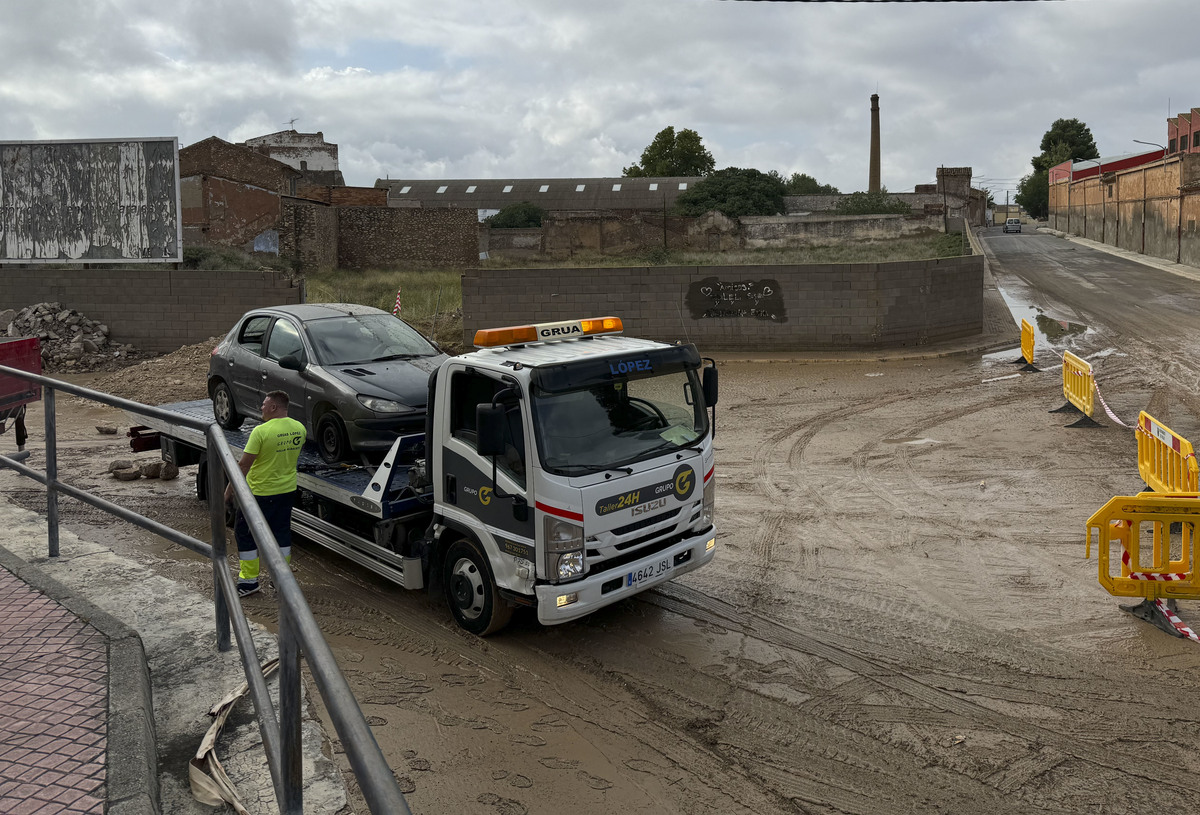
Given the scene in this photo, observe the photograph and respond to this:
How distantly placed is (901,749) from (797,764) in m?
0.66

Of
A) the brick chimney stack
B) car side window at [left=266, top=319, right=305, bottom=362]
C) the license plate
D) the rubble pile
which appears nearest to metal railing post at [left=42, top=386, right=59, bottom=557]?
car side window at [left=266, top=319, right=305, bottom=362]

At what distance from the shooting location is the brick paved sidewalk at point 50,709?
3.57 m

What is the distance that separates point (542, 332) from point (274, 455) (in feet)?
7.75

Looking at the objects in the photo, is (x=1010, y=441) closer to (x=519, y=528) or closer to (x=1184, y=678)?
(x=1184, y=678)

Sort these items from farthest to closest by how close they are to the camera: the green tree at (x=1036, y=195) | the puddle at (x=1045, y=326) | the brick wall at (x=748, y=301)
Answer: the green tree at (x=1036, y=195)
the puddle at (x=1045, y=326)
the brick wall at (x=748, y=301)

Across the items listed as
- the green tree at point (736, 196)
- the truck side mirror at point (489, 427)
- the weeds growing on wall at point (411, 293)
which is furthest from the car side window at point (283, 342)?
the green tree at point (736, 196)

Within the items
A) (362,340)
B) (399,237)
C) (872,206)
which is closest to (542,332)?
(362,340)

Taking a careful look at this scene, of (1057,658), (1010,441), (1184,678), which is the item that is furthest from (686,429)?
(1010,441)

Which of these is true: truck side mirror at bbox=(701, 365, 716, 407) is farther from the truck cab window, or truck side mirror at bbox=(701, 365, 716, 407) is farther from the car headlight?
the car headlight

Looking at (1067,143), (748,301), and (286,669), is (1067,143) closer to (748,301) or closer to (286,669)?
(748,301)

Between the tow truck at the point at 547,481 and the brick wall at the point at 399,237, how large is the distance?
116 feet

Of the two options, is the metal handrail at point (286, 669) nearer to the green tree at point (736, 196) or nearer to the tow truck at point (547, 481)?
the tow truck at point (547, 481)

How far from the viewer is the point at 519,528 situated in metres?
6.62

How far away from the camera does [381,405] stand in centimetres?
877
